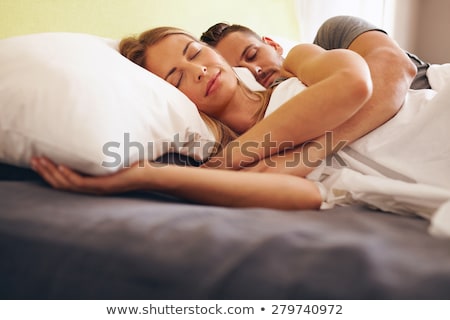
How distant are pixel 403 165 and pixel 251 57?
2.16ft

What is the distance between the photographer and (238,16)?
1806 millimetres

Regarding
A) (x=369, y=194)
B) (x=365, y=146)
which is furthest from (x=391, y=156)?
(x=369, y=194)

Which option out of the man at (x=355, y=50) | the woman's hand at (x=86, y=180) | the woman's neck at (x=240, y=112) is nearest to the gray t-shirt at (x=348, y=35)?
the man at (x=355, y=50)

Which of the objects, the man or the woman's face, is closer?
the man

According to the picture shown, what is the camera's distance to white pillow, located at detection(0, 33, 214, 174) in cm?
67

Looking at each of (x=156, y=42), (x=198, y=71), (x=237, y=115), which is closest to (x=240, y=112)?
(x=237, y=115)

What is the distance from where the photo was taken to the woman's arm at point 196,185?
26.4 inches

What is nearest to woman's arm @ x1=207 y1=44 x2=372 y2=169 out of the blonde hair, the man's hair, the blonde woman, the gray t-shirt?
the blonde woman

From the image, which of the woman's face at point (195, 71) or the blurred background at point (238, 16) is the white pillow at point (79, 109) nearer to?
the woman's face at point (195, 71)

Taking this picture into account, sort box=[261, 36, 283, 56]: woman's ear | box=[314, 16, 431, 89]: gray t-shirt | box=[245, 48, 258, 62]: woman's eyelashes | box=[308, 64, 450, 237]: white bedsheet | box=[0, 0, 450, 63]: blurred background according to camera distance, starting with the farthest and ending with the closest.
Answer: box=[261, 36, 283, 56]: woman's ear < box=[245, 48, 258, 62]: woman's eyelashes < box=[314, 16, 431, 89]: gray t-shirt < box=[0, 0, 450, 63]: blurred background < box=[308, 64, 450, 237]: white bedsheet

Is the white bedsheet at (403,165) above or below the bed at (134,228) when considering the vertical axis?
below

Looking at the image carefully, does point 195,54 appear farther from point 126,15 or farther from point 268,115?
point 126,15

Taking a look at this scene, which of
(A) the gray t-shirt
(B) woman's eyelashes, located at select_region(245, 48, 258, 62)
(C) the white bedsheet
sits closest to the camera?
(C) the white bedsheet

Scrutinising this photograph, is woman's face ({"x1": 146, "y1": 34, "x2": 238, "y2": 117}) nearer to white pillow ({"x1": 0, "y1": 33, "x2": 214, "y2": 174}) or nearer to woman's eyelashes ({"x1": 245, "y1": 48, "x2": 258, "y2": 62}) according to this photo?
white pillow ({"x1": 0, "y1": 33, "x2": 214, "y2": 174})
